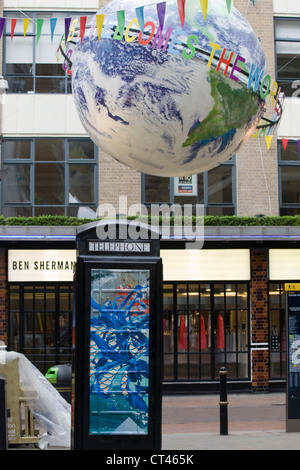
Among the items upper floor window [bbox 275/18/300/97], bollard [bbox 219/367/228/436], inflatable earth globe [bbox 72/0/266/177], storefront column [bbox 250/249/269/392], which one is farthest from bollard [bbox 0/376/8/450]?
upper floor window [bbox 275/18/300/97]

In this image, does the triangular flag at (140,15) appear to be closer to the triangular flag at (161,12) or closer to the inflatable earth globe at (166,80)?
the inflatable earth globe at (166,80)

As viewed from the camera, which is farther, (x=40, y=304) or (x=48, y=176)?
(x=48, y=176)

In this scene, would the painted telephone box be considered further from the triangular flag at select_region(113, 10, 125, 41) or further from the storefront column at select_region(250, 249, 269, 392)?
the storefront column at select_region(250, 249, 269, 392)

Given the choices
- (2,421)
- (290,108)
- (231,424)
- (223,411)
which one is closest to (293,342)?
(223,411)

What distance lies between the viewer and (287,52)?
20922 mm

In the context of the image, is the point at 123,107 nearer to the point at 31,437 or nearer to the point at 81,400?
the point at 81,400

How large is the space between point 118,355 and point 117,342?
134 mm

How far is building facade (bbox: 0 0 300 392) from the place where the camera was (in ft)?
63.9

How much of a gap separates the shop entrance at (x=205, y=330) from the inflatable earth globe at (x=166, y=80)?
1372 cm

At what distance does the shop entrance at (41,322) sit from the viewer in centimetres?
1948

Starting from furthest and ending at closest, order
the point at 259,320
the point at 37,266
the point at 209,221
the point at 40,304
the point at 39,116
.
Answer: the point at 39,116 → the point at 259,320 → the point at 40,304 → the point at 209,221 → the point at 37,266

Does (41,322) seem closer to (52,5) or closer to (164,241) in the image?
(164,241)

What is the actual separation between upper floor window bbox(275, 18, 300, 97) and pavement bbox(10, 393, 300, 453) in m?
8.58

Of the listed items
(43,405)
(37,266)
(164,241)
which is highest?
(164,241)
